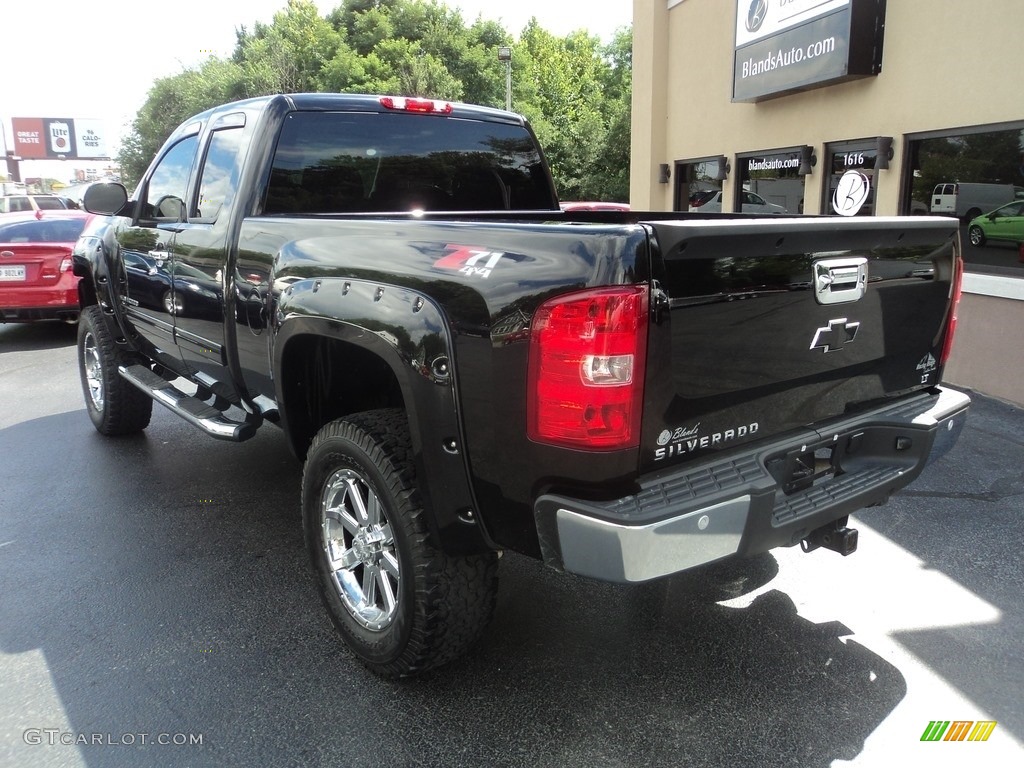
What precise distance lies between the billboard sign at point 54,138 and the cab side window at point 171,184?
109723mm

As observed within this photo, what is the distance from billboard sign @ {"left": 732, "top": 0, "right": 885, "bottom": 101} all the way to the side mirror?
23.4 feet

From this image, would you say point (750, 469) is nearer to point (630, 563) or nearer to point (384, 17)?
point (630, 563)

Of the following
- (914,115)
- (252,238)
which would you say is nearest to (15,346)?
(252,238)

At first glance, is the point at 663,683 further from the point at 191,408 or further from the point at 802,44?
the point at 802,44

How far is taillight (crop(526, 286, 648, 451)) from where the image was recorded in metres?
2.10

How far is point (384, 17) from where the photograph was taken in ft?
122

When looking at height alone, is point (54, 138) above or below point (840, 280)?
above

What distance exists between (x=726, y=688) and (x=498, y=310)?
5.18 feet

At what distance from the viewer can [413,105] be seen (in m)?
4.12

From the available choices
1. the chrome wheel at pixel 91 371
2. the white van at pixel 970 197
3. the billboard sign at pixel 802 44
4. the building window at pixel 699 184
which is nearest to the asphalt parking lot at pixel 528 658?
the chrome wheel at pixel 91 371

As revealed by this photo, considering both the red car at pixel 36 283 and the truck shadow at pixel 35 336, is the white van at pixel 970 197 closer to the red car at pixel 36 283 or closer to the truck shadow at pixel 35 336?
the red car at pixel 36 283

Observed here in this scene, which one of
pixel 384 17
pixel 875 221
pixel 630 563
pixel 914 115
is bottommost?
pixel 630 563

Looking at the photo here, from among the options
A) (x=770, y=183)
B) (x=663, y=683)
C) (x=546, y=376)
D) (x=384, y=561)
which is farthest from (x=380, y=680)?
(x=770, y=183)

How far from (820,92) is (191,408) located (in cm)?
Answer: 816
